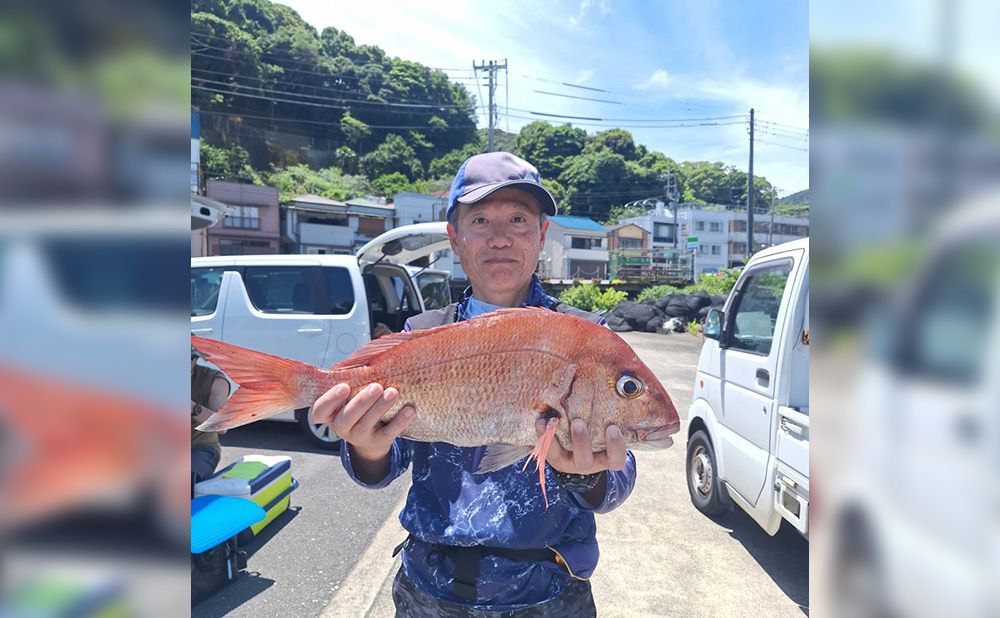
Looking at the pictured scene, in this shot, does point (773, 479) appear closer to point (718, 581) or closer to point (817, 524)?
point (718, 581)

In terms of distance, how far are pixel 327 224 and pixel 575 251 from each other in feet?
77.7

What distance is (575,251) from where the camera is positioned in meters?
50.0

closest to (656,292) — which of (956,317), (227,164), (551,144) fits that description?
(956,317)

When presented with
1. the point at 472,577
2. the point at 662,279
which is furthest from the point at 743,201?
the point at 472,577

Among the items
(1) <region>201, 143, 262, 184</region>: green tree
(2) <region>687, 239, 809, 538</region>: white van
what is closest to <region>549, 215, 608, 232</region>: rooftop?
(1) <region>201, 143, 262, 184</region>: green tree

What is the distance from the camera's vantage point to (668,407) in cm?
144

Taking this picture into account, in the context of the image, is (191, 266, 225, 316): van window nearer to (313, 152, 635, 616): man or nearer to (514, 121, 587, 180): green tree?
(313, 152, 635, 616): man

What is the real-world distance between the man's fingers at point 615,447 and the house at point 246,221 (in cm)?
3507

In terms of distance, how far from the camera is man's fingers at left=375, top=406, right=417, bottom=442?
4.42 ft

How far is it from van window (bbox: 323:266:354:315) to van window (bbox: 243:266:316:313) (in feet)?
0.69

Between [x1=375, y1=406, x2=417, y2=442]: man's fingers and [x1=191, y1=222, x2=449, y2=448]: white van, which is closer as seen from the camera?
[x1=375, y1=406, x2=417, y2=442]: man's fingers

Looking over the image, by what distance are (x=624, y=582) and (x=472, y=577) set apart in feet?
8.53

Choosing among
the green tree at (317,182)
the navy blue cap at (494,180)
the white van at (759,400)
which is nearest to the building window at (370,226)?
the green tree at (317,182)

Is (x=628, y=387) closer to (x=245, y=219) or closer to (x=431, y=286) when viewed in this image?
(x=431, y=286)
